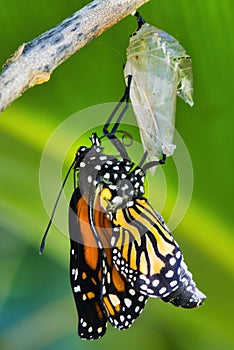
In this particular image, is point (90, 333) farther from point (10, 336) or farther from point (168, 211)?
point (10, 336)

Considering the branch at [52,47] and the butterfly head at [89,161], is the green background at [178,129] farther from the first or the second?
the branch at [52,47]

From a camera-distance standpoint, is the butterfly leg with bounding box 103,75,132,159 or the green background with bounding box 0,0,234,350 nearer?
the butterfly leg with bounding box 103,75,132,159

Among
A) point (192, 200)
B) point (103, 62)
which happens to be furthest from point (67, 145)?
point (192, 200)

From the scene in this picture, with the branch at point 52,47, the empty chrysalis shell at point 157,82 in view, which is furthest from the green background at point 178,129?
the branch at point 52,47

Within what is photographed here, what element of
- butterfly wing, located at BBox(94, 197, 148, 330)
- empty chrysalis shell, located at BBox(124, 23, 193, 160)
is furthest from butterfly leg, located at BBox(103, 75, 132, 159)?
butterfly wing, located at BBox(94, 197, 148, 330)

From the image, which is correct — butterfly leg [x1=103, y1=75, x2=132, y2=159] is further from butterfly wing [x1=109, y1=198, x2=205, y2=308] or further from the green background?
the green background

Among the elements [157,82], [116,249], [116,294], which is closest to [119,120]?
[157,82]
